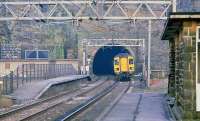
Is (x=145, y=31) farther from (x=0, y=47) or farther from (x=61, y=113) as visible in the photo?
(x=61, y=113)

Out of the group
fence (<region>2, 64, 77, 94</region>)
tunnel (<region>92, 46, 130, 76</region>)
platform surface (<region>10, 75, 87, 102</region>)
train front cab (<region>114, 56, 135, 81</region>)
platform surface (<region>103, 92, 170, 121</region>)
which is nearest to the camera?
platform surface (<region>103, 92, 170, 121</region>)

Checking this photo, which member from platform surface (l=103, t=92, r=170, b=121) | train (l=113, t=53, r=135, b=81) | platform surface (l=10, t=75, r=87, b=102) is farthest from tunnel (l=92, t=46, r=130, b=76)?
platform surface (l=103, t=92, r=170, b=121)

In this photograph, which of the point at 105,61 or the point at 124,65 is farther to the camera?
the point at 105,61

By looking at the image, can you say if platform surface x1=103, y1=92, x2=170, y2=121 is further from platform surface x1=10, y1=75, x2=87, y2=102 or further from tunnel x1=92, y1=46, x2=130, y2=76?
tunnel x1=92, y1=46, x2=130, y2=76

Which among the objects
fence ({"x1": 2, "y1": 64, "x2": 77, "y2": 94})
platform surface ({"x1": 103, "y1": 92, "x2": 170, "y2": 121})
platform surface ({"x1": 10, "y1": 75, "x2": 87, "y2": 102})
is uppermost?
fence ({"x1": 2, "y1": 64, "x2": 77, "y2": 94})

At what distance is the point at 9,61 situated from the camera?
64.2m

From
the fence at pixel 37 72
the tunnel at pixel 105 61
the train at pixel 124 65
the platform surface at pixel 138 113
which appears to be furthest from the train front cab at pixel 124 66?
the platform surface at pixel 138 113

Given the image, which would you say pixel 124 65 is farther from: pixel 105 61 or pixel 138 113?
pixel 138 113

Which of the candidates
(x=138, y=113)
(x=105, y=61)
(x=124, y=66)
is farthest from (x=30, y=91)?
(x=105, y=61)

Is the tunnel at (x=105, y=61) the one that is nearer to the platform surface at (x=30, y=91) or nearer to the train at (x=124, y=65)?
the train at (x=124, y=65)

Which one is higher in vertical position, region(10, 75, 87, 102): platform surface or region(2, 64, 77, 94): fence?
region(2, 64, 77, 94): fence

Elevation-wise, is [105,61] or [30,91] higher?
[105,61]

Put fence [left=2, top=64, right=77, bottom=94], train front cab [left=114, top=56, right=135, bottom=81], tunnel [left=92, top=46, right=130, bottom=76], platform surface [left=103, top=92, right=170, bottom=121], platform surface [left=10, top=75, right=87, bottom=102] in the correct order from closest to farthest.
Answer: platform surface [left=103, top=92, right=170, bottom=121], platform surface [left=10, top=75, right=87, bottom=102], fence [left=2, top=64, right=77, bottom=94], train front cab [left=114, top=56, right=135, bottom=81], tunnel [left=92, top=46, right=130, bottom=76]

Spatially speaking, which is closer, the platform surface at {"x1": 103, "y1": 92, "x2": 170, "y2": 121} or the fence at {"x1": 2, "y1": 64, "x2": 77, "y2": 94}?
the platform surface at {"x1": 103, "y1": 92, "x2": 170, "y2": 121}
